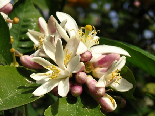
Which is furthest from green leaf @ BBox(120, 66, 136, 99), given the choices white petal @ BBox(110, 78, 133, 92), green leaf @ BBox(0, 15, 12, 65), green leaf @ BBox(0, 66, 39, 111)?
green leaf @ BBox(0, 15, 12, 65)

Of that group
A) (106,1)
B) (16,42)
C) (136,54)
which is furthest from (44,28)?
(106,1)

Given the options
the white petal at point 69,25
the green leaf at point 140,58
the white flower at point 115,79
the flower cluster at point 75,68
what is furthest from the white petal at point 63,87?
the green leaf at point 140,58

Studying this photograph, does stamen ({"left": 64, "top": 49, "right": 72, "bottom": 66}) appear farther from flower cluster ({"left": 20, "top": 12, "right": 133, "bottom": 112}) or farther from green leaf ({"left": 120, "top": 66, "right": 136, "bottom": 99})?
green leaf ({"left": 120, "top": 66, "right": 136, "bottom": 99})

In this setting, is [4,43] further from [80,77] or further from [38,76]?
[80,77]

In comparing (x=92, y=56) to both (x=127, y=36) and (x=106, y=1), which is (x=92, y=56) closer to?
(x=127, y=36)

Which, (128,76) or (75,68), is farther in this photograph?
(128,76)

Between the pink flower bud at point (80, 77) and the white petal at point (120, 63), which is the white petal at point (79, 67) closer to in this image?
the pink flower bud at point (80, 77)

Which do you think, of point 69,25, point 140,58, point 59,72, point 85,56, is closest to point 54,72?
point 59,72
